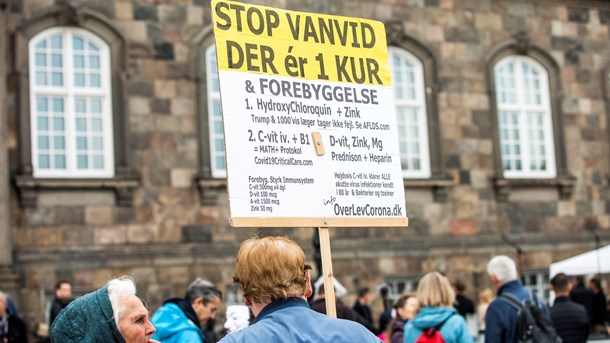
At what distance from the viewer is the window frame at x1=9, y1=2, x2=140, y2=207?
674 inches

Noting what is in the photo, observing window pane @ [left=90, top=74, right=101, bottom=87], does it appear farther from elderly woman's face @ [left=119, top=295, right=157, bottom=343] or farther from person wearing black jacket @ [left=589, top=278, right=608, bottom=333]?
Result: elderly woman's face @ [left=119, top=295, right=157, bottom=343]

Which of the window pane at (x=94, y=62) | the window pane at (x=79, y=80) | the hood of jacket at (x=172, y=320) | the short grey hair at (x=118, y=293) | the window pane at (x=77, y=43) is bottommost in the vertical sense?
the hood of jacket at (x=172, y=320)

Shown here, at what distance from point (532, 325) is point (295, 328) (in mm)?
4870

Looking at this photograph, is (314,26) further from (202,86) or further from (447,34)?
(447,34)

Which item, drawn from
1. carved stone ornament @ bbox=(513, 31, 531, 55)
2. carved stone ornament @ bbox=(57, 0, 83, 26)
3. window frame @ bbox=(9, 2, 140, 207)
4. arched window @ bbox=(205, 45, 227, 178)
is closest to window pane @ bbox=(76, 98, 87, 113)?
window frame @ bbox=(9, 2, 140, 207)

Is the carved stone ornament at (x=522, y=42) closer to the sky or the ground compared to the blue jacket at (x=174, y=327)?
closer to the sky

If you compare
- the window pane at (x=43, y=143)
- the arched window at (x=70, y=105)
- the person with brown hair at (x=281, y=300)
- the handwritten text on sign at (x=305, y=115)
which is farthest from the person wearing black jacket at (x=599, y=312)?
the person with brown hair at (x=281, y=300)

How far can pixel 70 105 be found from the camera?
17797 mm

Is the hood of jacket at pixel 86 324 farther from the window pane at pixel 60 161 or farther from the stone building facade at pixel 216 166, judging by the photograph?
the window pane at pixel 60 161

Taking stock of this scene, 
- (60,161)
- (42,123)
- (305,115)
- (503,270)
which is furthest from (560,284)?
(42,123)

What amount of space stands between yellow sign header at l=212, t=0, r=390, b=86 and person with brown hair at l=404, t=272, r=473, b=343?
222 cm

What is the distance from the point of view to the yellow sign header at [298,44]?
6.20 metres

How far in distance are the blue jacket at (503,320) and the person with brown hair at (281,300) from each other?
15.2ft

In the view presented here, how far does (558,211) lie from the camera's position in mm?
22156
